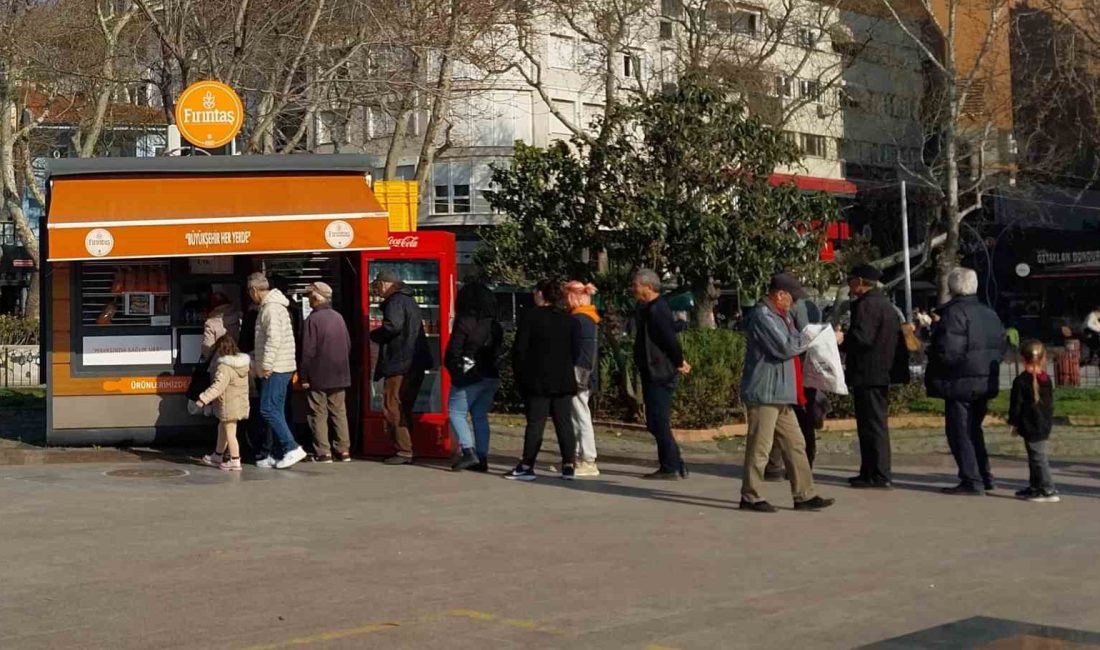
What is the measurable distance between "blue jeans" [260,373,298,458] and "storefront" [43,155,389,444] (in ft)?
3.80

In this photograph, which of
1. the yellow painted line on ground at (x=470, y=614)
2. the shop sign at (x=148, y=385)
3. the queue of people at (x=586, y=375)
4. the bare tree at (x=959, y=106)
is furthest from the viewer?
the bare tree at (x=959, y=106)

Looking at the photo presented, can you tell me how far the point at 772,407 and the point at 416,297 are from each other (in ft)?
15.8

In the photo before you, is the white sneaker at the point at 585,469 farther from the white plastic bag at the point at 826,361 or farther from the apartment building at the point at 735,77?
the apartment building at the point at 735,77

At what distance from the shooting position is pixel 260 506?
11.2 m

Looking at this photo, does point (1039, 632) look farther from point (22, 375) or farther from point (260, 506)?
point (22, 375)

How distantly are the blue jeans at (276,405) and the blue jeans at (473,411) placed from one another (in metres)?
1.51

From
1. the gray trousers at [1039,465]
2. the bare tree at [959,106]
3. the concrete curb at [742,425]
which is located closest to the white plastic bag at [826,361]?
the gray trousers at [1039,465]

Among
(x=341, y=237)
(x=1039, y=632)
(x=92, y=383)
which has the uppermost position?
(x=341, y=237)

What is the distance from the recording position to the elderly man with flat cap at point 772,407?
11.0m

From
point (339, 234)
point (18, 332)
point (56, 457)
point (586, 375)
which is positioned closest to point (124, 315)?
point (56, 457)

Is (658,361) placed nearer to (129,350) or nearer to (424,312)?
(424,312)

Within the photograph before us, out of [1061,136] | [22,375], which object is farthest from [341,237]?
[1061,136]

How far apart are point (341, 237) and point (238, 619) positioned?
677cm

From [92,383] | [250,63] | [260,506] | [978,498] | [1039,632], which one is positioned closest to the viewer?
[1039,632]
